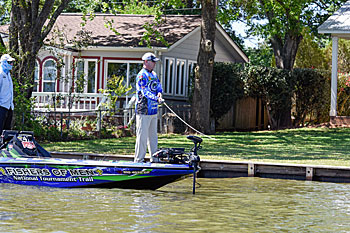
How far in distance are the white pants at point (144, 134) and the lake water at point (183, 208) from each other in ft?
2.55

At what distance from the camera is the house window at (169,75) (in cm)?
2771

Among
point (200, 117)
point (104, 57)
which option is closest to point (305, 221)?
point (200, 117)

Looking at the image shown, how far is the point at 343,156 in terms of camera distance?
1602 cm

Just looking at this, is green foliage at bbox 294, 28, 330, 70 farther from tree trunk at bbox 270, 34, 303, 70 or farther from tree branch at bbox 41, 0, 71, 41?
tree branch at bbox 41, 0, 71, 41

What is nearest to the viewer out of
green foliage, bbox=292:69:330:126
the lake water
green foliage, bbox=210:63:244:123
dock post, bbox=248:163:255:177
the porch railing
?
the lake water

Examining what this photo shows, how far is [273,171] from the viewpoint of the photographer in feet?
44.0

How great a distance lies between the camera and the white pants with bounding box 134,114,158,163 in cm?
1191

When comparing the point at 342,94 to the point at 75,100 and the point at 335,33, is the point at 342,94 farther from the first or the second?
the point at 75,100

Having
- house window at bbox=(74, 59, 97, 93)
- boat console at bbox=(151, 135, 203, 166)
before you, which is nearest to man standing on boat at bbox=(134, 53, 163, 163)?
boat console at bbox=(151, 135, 203, 166)

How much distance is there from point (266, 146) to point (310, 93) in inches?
334

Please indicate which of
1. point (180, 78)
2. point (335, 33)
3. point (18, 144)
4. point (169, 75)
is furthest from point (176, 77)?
point (18, 144)

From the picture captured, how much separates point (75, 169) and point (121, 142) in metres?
8.77

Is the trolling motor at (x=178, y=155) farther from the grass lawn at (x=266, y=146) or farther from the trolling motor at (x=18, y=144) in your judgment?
the grass lawn at (x=266, y=146)

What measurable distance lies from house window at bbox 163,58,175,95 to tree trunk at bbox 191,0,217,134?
3800 mm
